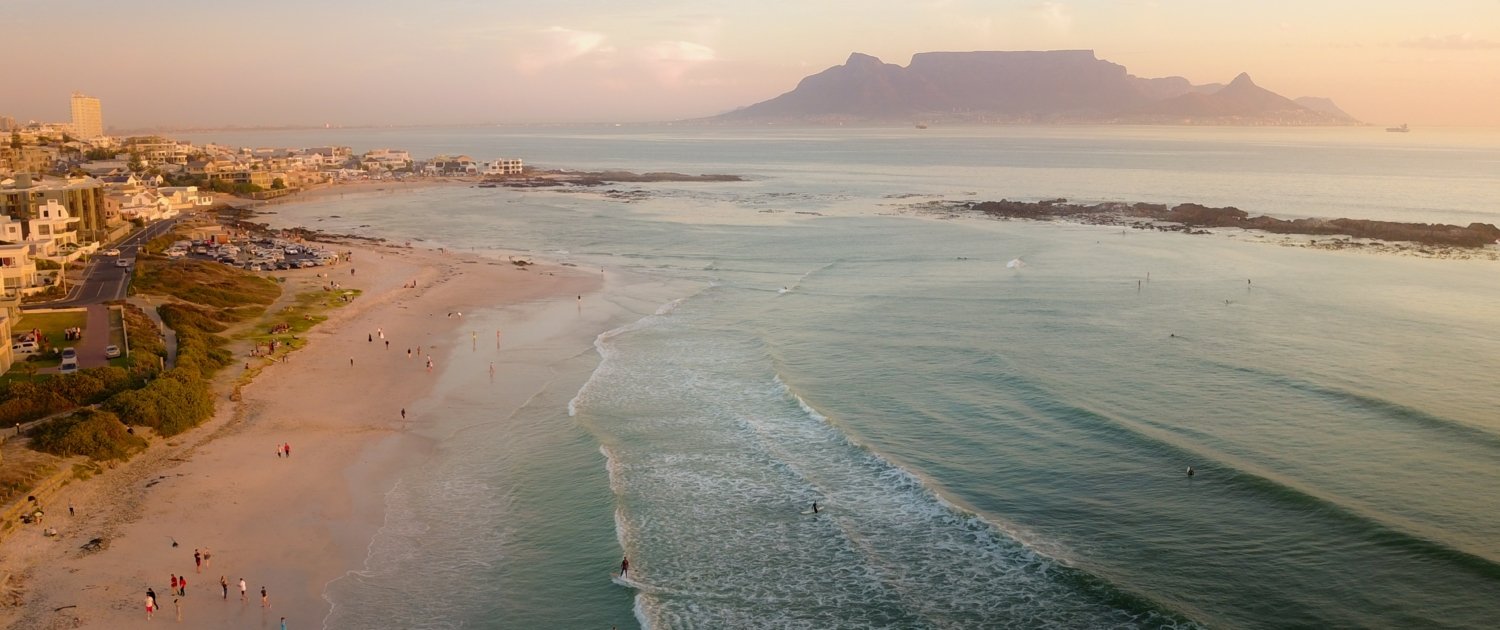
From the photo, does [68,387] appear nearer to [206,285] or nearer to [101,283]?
[206,285]

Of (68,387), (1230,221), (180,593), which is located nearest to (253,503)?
(180,593)

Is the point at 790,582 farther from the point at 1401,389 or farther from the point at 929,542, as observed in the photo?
the point at 1401,389

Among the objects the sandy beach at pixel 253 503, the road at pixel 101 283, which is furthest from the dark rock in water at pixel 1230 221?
the road at pixel 101 283

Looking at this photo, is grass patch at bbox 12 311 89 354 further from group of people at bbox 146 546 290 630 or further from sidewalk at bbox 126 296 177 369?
group of people at bbox 146 546 290 630

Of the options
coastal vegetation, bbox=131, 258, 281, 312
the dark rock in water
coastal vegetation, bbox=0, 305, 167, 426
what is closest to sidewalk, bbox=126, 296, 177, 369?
coastal vegetation, bbox=0, 305, 167, 426

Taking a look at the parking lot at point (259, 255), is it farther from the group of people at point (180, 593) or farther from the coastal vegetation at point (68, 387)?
the group of people at point (180, 593)

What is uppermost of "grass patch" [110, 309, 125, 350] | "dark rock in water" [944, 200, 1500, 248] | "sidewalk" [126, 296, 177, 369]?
"dark rock in water" [944, 200, 1500, 248]
